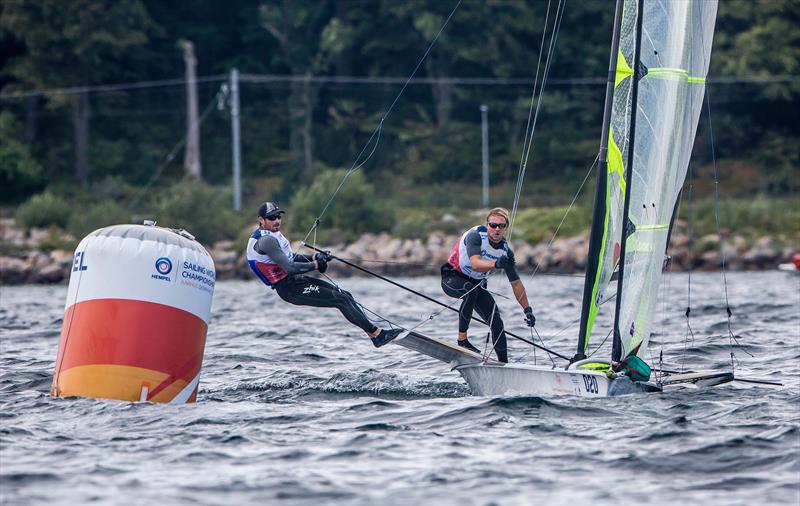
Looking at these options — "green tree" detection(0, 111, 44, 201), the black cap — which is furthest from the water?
"green tree" detection(0, 111, 44, 201)

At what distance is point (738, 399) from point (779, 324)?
305 inches

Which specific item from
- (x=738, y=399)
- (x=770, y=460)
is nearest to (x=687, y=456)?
(x=770, y=460)

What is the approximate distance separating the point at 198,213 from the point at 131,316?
29.4m

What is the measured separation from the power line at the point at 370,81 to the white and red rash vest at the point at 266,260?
35891 millimetres

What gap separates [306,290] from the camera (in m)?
12.6

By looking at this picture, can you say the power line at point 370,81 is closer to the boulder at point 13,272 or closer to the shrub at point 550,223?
the shrub at point 550,223

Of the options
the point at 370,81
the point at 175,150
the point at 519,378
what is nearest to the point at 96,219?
the point at 175,150

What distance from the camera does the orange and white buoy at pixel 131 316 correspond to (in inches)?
404

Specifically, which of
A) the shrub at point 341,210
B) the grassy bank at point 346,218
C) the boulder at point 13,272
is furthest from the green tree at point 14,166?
the shrub at point 341,210

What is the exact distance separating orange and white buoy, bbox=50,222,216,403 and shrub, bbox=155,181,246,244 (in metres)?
28.3

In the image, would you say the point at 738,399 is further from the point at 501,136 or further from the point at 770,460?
the point at 501,136

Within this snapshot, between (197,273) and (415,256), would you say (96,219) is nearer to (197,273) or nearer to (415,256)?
(415,256)

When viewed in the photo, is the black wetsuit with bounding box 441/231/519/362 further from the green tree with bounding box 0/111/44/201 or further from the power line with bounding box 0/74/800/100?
the green tree with bounding box 0/111/44/201

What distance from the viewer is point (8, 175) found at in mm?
46719
